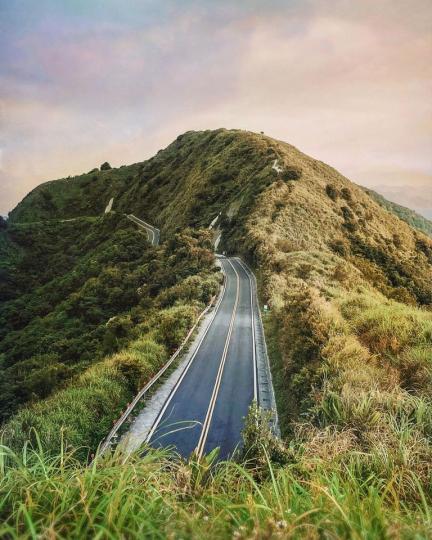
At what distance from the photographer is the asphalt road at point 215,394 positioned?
1487 cm

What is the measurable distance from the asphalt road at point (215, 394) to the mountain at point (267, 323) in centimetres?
178

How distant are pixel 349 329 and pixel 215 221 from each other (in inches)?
2233

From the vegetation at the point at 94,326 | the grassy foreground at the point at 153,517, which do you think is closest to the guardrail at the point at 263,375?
the vegetation at the point at 94,326

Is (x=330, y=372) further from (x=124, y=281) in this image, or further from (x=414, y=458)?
(x=124, y=281)

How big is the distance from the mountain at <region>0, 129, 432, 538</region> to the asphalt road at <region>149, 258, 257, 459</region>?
5.85 ft

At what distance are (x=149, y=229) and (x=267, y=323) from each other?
211 ft

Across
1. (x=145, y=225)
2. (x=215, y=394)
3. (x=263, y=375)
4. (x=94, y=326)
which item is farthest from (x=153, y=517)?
(x=145, y=225)

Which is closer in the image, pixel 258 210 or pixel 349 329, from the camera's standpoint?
pixel 349 329

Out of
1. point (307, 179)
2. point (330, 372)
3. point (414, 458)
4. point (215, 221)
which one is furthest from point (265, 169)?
point (414, 458)

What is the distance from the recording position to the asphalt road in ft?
48.8

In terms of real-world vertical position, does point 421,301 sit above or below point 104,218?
below

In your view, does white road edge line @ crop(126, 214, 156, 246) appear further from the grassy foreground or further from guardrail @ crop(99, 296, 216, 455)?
the grassy foreground

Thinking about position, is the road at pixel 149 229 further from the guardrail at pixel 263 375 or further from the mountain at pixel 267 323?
the guardrail at pixel 263 375

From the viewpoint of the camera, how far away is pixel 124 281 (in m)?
51.4
